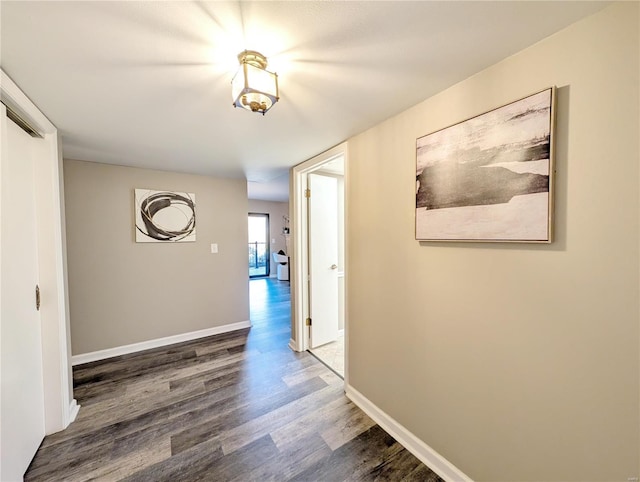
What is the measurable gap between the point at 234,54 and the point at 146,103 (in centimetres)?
77

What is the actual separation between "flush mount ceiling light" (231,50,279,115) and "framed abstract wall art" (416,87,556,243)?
35.2 inches

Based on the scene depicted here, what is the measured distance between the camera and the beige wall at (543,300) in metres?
0.87

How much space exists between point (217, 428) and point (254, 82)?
216 centimetres

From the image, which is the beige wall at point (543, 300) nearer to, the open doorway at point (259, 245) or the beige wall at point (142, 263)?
the beige wall at point (142, 263)

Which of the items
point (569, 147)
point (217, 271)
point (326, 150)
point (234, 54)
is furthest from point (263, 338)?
point (569, 147)

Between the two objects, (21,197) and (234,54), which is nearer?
(234,54)

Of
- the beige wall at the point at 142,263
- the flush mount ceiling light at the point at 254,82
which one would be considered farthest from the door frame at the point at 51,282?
the flush mount ceiling light at the point at 254,82

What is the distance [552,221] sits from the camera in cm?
99

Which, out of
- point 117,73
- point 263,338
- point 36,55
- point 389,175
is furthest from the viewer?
point 263,338

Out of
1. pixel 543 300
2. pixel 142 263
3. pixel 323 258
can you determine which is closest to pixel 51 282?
pixel 142 263

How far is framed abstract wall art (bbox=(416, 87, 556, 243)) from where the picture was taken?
1002mm

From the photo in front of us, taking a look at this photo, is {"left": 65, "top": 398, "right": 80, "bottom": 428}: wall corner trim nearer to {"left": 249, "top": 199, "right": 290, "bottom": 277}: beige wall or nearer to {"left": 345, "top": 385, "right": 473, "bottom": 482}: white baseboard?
{"left": 345, "top": 385, "right": 473, "bottom": 482}: white baseboard

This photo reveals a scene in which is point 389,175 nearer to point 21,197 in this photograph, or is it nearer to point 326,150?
point 326,150

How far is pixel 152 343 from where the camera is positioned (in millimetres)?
2996
